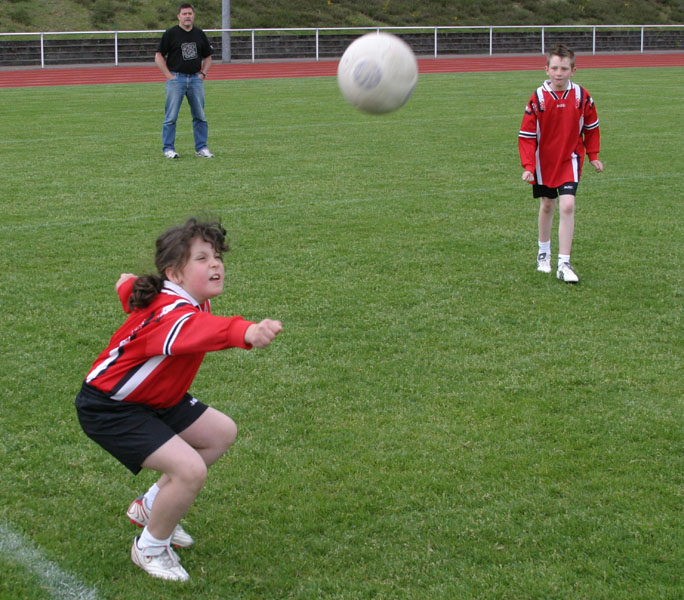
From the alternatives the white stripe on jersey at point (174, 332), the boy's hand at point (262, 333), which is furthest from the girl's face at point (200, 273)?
the boy's hand at point (262, 333)

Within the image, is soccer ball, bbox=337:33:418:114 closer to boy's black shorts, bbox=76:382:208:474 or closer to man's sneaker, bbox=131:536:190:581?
boy's black shorts, bbox=76:382:208:474

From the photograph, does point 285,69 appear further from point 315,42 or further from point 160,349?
point 160,349

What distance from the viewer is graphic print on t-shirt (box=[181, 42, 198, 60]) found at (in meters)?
11.9

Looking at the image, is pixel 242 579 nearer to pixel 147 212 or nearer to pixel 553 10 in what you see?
pixel 147 212

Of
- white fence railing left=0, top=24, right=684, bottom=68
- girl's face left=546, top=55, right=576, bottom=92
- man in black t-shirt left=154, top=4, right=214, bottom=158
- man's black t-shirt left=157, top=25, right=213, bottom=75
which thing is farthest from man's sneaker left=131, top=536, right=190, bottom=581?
white fence railing left=0, top=24, right=684, bottom=68

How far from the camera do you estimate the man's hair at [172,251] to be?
2.98 meters

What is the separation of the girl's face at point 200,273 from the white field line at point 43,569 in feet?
3.61

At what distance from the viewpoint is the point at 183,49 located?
469 inches

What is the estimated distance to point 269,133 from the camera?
14.3m

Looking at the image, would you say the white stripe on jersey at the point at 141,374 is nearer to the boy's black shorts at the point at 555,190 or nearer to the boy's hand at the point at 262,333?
the boy's hand at the point at 262,333

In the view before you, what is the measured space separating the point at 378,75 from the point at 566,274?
271cm

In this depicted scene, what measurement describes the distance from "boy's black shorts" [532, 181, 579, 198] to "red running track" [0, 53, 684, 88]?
18.5 meters

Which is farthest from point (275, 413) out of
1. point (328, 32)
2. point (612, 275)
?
point (328, 32)

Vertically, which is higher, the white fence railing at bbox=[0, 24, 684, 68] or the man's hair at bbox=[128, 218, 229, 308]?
the white fence railing at bbox=[0, 24, 684, 68]
